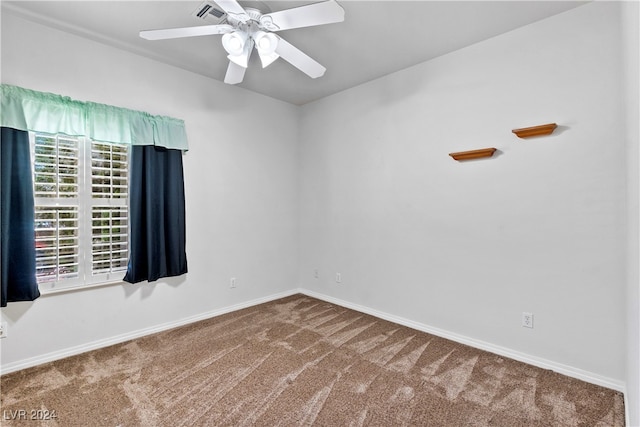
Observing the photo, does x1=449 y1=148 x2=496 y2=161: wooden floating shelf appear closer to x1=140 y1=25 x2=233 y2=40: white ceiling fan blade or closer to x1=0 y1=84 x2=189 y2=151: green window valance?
x1=140 y1=25 x2=233 y2=40: white ceiling fan blade

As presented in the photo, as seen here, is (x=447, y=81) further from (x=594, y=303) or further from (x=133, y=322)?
(x=133, y=322)

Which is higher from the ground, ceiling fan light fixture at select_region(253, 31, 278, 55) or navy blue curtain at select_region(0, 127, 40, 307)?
ceiling fan light fixture at select_region(253, 31, 278, 55)

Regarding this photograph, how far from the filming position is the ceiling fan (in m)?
1.78

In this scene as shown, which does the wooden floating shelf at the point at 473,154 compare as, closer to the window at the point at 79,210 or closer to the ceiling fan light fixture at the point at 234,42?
the ceiling fan light fixture at the point at 234,42

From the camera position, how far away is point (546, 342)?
2406 millimetres

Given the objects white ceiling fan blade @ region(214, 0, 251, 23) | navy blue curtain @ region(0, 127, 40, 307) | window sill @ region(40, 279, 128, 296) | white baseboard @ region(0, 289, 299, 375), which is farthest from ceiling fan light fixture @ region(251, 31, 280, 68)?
white baseboard @ region(0, 289, 299, 375)

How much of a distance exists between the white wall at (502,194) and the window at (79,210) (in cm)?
235

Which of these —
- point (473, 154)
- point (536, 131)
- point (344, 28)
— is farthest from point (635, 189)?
point (344, 28)

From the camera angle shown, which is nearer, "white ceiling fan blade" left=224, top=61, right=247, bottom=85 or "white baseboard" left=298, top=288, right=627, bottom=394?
"white baseboard" left=298, top=288, right=627, bottom=394

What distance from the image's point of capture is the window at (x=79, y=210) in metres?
2.43

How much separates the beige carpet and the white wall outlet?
1.03 feet

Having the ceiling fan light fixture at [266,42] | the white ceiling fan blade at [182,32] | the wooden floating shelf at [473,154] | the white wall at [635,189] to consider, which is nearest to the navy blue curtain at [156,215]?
the white ceiling fan blade at [182,32]

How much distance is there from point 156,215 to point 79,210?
583 mm

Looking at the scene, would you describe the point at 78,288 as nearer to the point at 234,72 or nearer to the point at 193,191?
the point at 193,191
